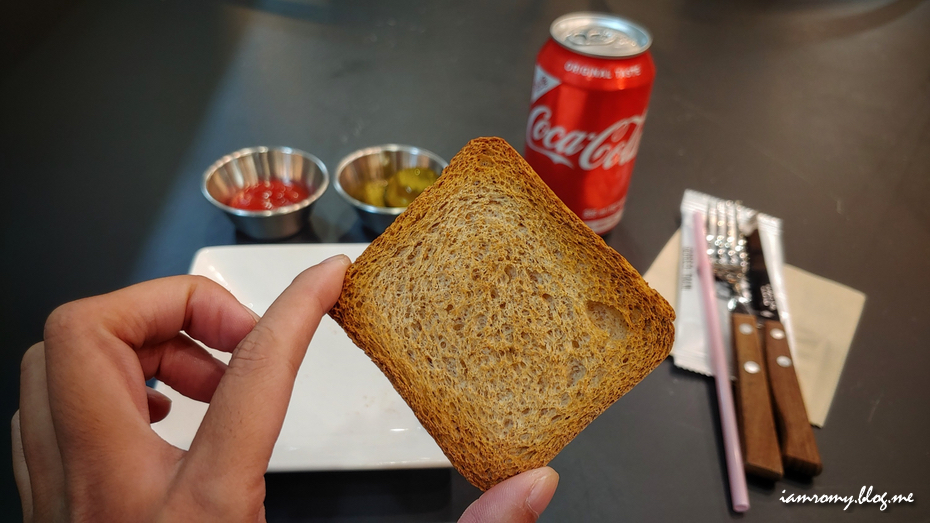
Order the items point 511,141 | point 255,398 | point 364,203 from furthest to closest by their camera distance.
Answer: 1. point 511,141
2. point 364,203
3. point 255,398

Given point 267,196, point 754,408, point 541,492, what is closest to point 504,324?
point 541,492

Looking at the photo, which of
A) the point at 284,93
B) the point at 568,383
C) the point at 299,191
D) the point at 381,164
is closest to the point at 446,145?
the point at 381,164

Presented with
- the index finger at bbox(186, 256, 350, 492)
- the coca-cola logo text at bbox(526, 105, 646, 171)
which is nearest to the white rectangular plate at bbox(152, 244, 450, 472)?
the index finger at bbox(186, 256, 350, 492)

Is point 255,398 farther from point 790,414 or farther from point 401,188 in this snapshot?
point 790,414

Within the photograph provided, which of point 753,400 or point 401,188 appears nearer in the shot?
point 753,400

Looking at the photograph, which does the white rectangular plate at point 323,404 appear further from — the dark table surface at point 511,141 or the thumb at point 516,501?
the thumb at point 516,501

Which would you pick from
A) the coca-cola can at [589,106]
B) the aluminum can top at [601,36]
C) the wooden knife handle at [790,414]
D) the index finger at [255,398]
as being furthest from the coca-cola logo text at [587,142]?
the index finger at [255,398]

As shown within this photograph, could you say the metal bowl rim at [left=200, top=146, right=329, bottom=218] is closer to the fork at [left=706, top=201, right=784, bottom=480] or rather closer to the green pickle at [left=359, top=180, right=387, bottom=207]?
the green pickle at [left=359, top=180, right=387, bottom=207]
